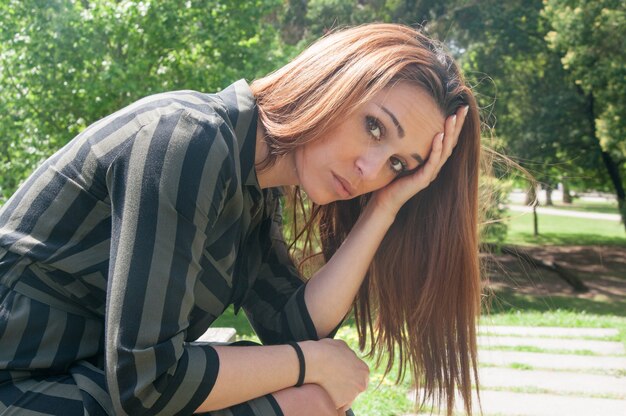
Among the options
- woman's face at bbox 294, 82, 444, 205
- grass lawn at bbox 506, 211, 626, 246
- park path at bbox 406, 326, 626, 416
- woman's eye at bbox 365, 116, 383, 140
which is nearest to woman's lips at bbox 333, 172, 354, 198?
woman's face at bbox 294, 82, 444, 205

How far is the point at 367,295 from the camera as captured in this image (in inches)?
90.9

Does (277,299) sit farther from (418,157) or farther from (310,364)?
(418,157)

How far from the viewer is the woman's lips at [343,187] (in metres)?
1.86

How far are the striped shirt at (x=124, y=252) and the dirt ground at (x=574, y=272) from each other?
10805 millimetres

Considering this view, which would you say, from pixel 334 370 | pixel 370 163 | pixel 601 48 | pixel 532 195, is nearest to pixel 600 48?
pixel 601 48

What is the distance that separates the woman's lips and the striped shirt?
280 millimetres

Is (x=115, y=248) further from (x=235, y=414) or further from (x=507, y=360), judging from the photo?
(x=507, y=360)

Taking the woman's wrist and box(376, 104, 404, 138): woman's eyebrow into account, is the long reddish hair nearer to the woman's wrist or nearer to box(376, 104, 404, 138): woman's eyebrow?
box(376, 104, 404, 138): woman's eyebrow

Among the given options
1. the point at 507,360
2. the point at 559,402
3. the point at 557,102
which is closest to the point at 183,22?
the point at 507,360

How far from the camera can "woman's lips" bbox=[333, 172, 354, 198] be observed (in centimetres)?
186

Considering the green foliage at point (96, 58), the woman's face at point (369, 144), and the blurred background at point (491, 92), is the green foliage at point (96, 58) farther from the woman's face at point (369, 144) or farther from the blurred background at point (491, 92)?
the woman's face at point (369, 144)

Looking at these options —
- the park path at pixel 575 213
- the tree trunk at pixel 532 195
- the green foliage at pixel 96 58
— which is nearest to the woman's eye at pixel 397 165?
the tree trunk at pixel 532 195

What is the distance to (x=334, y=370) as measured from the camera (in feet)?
5.87

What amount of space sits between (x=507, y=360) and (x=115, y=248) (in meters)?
3.61
